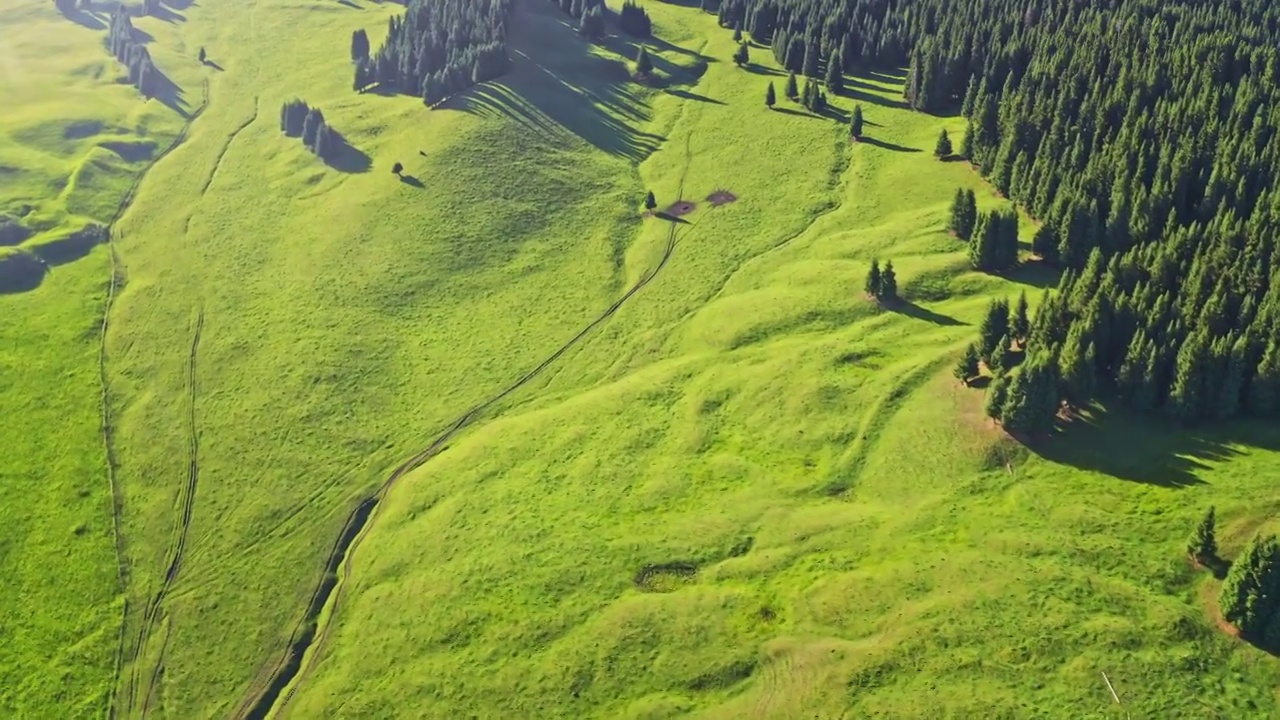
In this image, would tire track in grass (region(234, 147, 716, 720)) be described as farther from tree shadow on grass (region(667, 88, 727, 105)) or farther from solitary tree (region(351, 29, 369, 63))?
solitary tree (region(351, 29, 369, 63))

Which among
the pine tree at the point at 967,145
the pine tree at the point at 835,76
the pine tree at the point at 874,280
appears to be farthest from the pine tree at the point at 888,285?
the pine tree at the point at 835,76

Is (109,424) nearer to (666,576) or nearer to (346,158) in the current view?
(346,158)

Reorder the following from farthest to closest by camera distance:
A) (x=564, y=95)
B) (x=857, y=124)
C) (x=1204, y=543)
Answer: (x=564, y=95), (x=857, y=124), (x=1204, y=543)

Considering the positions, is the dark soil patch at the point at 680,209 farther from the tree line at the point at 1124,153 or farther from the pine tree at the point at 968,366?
the pine tree at the point at 968,366

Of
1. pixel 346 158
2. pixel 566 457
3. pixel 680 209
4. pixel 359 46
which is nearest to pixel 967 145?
pixel 680 209

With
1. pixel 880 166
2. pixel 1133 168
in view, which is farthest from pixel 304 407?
pixel 1133 168
